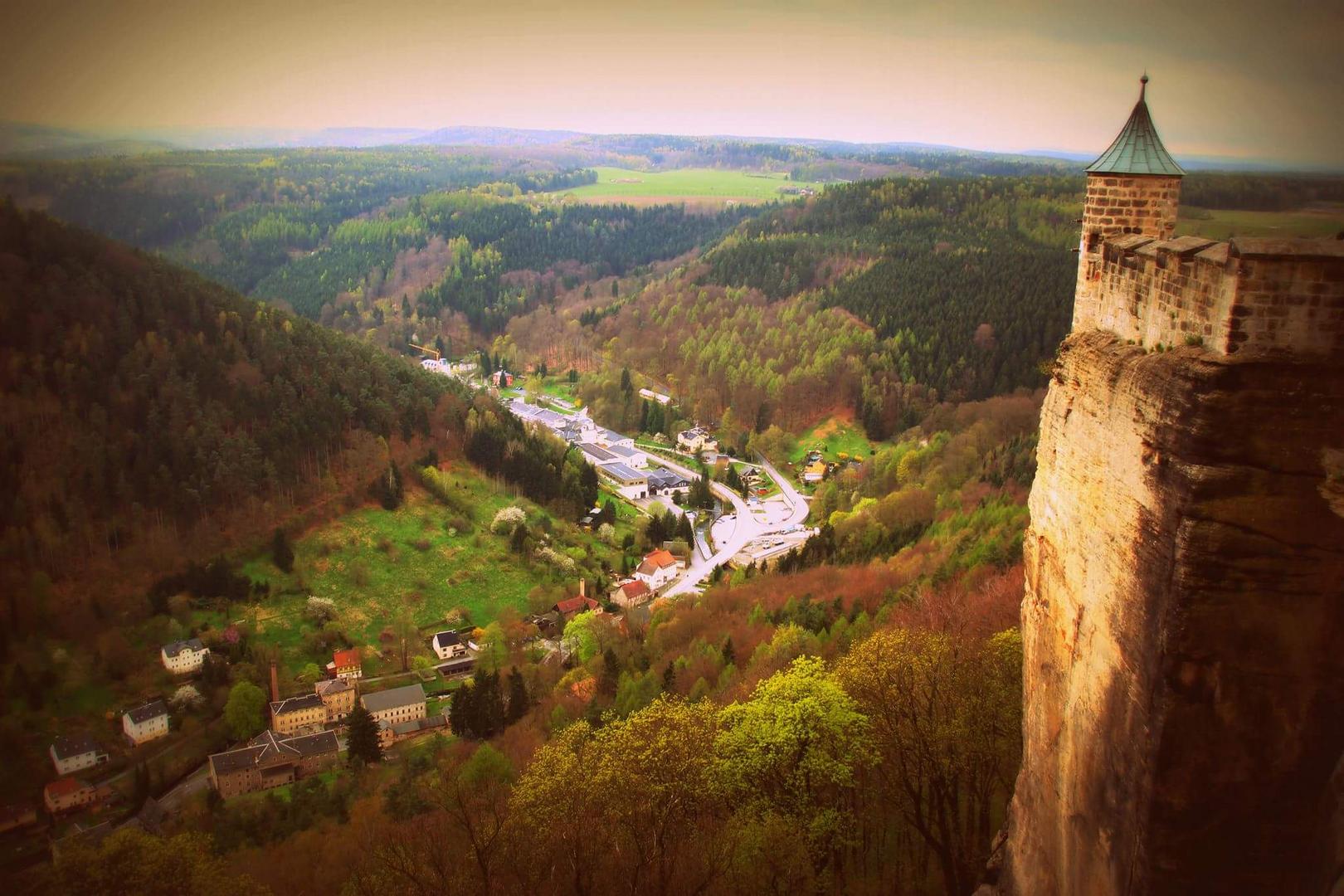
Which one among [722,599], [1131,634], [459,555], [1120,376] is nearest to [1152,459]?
[1120,376]

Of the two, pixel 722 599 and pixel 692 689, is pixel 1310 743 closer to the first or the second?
pixel 692 689

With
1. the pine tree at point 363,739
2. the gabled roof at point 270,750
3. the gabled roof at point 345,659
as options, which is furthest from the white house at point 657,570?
the gabled roof at point 270,750

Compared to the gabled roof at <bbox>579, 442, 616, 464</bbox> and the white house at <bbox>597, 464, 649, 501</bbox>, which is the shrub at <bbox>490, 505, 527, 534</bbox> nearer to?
the white house at <bbox>597, 464, 649, 501</bbox>

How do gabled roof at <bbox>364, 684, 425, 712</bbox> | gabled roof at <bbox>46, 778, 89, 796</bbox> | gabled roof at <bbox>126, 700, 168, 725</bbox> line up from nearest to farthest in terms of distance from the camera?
gabled roof at <bbox>46, 778, 89, 796</bbox> → gabled roof at <bbox>126, 700, 168, 725</bbox> → gabled roof at <bbox>364, 684, 425, 712</bbox>

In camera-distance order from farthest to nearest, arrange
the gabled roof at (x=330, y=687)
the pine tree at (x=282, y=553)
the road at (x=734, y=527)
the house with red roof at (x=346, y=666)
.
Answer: the road at (x=734, y=527)
the pine tree at (x=282, y=553)
the house with red roof at (x=346, y=666)
the gabled roof at (x=330, y=687)

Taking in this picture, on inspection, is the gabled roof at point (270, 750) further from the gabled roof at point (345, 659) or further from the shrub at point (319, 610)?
the shrub at point (319, 610)

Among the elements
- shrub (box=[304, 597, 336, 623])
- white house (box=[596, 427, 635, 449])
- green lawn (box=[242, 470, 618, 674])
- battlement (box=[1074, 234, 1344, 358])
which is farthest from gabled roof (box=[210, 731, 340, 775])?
white house (box=[596, 427, 635, 449])
